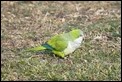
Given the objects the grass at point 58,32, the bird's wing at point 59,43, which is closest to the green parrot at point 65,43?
the bird's wing at point 59,43

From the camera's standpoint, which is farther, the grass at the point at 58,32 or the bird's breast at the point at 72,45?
the bird's breast at the point at 72,45

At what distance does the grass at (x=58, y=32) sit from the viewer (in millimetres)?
4531

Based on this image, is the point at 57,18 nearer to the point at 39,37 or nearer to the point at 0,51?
the point at 39,37

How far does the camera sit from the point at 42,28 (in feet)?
20.1

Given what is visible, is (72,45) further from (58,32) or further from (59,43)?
(58,32)

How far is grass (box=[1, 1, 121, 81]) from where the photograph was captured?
4.53 m

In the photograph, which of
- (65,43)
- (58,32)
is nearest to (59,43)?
(65,43)

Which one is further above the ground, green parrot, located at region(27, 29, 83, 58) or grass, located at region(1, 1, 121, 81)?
green parrot, located at region(27, 29, 83, 58)

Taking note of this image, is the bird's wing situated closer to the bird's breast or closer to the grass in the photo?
the bird's breast

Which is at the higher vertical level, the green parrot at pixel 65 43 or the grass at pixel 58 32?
the green parrot at pixel 65 43

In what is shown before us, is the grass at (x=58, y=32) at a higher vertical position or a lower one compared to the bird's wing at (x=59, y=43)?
lower

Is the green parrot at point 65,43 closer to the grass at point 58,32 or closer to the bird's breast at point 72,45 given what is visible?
the bird's breast at point 72,45

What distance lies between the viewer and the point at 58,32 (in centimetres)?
595

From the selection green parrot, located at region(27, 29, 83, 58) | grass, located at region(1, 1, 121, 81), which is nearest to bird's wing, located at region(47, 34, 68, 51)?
green parrot, located at region(27, 29, 83, 58)
